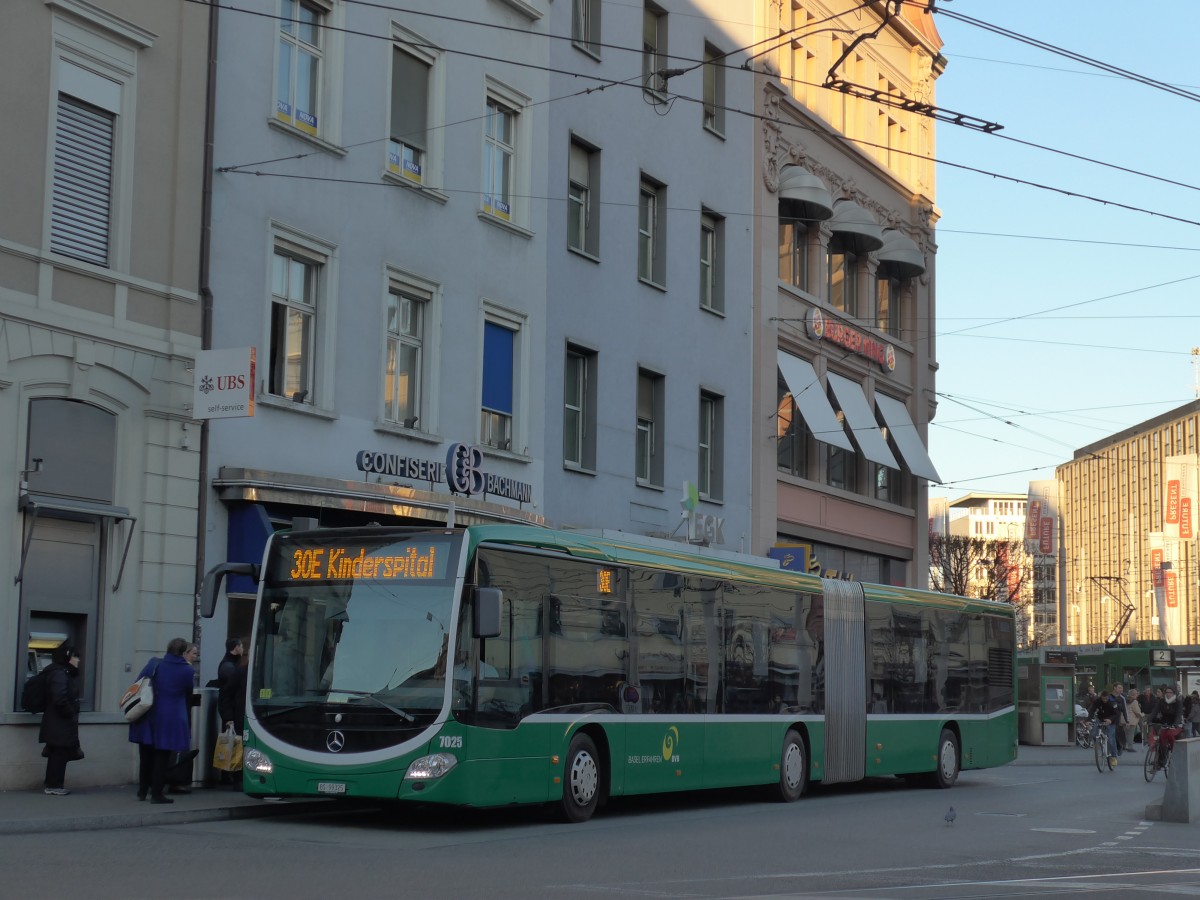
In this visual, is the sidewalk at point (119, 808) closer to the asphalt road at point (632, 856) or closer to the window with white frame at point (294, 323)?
the asphalt road at point (632, 856)

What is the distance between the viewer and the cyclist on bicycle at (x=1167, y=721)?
26.7 m

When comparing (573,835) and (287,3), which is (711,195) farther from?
(573,835)

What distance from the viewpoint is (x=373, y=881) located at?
38.6 feet

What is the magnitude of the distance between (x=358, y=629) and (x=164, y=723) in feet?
8.13

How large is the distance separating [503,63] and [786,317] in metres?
11.4

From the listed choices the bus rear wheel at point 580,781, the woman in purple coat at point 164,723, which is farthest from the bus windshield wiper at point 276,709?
the bus rear wheel at point 580,781

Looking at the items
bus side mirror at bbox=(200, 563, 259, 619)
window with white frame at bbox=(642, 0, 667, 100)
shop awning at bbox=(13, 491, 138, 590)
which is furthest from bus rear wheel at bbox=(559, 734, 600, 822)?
window with white frame at bbox=(642, 0, 667, 100)

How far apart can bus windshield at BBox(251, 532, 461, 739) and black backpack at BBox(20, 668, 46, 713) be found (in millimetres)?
2514

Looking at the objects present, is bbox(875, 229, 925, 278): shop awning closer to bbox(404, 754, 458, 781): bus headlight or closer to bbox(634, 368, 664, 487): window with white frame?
bbox(634, 368, 664, 487): window with white frame

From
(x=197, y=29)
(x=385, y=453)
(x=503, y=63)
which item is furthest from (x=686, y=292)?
(x=197, y=29)

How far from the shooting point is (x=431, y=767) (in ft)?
51.5

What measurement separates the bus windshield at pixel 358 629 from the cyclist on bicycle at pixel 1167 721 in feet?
47.5

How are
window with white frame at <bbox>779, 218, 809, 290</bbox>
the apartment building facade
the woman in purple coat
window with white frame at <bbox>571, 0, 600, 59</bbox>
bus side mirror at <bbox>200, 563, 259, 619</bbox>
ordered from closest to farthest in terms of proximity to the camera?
bus side mirror at <bbox>200, 563, 259, 619</bbox>
the woman in purple coat
window with white frame at <bbox>571, 0, 600, 59</bbox>
the apartment building facade
window with white frame at <bbox>779, 218, 809, 290</bbox>

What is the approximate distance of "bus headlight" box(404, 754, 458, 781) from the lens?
15703 mm
